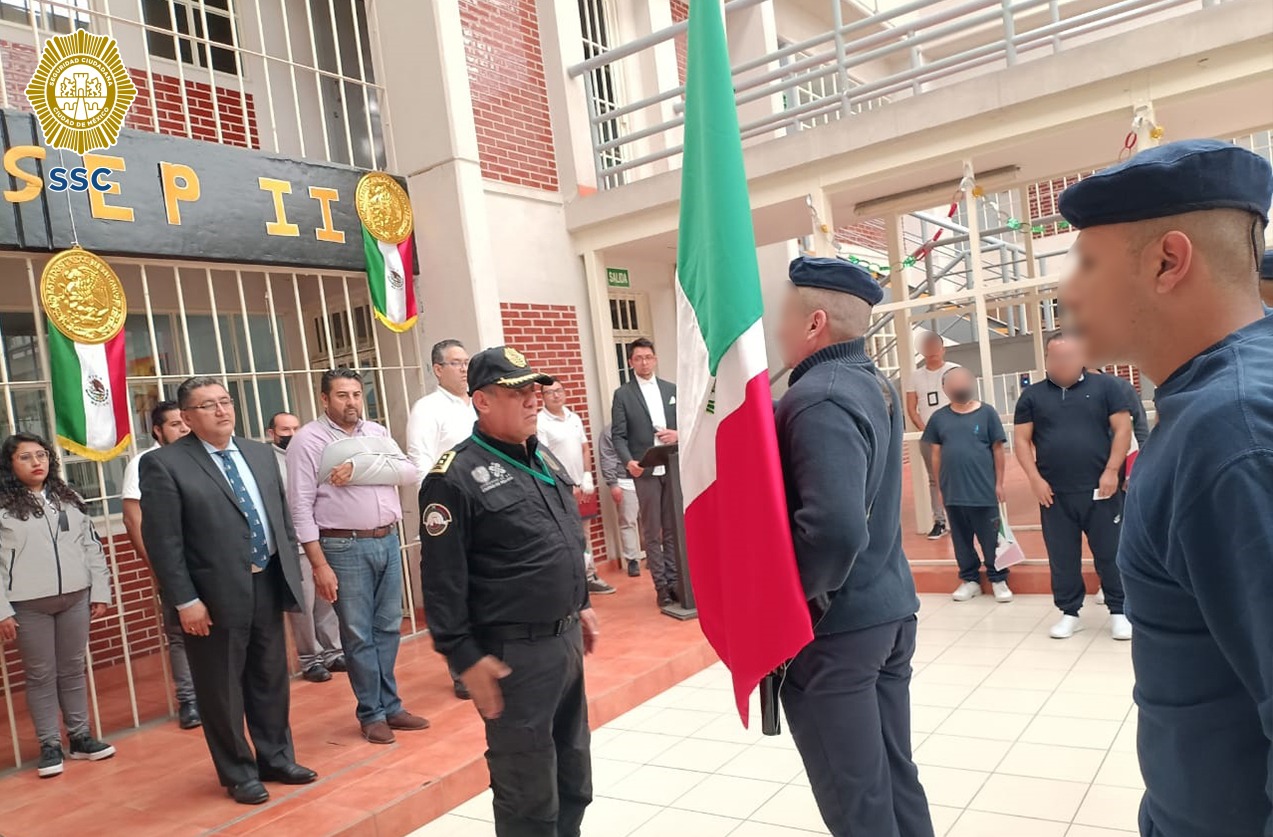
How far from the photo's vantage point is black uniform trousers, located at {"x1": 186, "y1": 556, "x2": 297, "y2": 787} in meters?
3.45

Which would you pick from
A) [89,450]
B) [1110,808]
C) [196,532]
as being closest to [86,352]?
[89,450]

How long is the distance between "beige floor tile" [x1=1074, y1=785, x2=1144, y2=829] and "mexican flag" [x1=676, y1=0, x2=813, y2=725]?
1.51 m

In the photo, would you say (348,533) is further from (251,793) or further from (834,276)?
(834,276)

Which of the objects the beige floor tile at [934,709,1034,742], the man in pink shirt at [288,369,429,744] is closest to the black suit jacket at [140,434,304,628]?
the man in pink shirt at [288,369,429,744]

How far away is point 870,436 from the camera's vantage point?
2084 mm

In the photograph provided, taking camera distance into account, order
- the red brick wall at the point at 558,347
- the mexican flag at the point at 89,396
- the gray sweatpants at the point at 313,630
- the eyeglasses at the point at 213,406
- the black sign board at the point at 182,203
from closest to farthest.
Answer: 1. the eyeglasses at the point at 213,406
2. the black sign board at the point at 182,203
3. the mexican flag at the point at 89,396
4. the gray sweatpants at the point at 313,630
5. the red brick wall at the point at 558,347

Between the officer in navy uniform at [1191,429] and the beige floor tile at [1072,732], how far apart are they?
8.84 feet

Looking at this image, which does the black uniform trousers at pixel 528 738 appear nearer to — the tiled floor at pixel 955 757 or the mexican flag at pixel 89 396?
the tiled floor at pixel 955 757

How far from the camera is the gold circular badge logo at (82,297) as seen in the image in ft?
14.1

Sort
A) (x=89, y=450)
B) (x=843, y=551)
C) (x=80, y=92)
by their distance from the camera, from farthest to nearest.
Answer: (x=89, y=450), (x=80, y=92), (x=843, y=551)

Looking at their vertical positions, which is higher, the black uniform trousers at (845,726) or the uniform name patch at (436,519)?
the uniform name patch at (436,519)

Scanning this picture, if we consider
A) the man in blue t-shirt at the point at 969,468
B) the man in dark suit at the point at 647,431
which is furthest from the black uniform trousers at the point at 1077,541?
the man in dark suit at the point at 647,431

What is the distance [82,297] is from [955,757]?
477cm

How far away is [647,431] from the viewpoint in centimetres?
646
